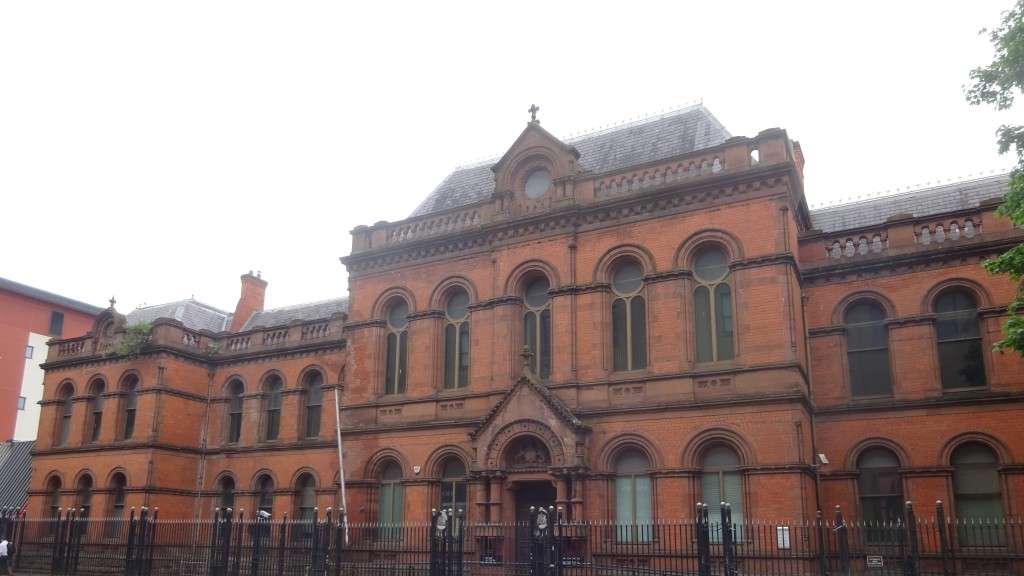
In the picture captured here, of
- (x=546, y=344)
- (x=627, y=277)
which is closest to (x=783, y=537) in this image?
(x=627, y=277)

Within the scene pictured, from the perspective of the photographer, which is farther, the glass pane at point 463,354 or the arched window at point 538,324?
the glass pane at point 463,354

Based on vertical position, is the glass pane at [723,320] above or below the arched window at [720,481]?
above

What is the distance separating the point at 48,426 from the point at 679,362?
2647 cm

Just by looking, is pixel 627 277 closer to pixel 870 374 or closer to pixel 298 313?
pixel 870 374

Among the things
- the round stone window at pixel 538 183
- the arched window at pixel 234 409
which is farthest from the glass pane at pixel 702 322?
the arched window at pixel 234 409

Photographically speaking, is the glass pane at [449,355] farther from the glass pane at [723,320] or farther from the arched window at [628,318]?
the glass pane at [723,320]

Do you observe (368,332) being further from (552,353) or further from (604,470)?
(604,470)

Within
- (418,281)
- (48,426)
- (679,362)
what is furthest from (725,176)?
(48,426)

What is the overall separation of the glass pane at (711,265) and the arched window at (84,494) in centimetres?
2463

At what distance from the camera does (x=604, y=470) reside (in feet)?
77.9

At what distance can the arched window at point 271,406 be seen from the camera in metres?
34.3

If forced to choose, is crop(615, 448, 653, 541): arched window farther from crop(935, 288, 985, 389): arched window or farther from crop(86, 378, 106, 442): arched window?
crop(86, 378, 106, 442): arched window

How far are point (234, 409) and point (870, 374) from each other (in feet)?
77.0

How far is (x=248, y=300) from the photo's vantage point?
40531mm
